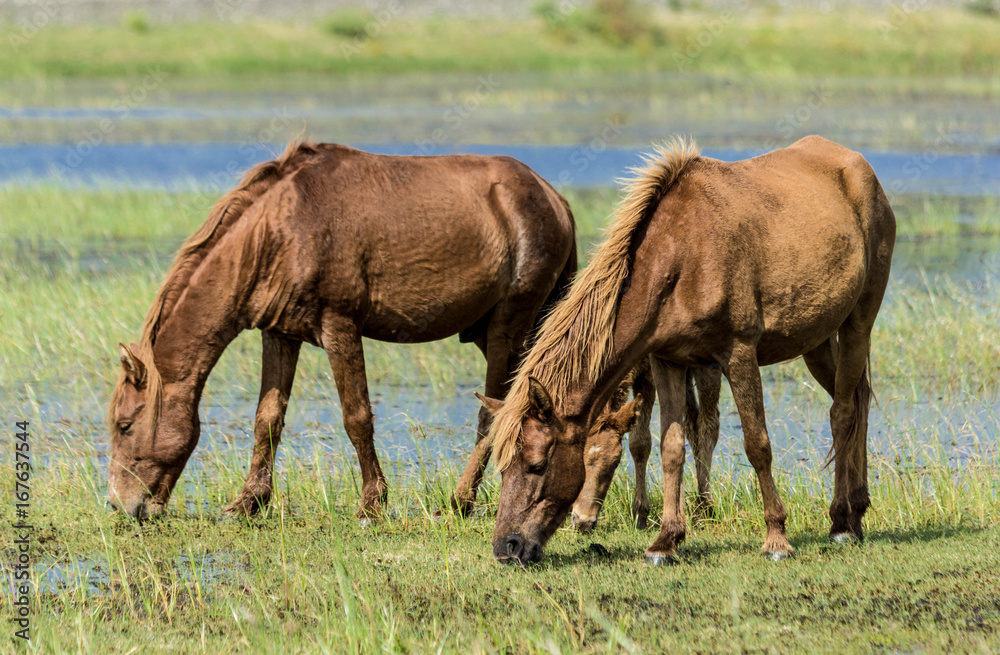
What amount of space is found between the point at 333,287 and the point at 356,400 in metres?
0.70

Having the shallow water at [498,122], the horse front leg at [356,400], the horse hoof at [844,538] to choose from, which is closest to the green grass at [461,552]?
the horse hoof at [844,538]

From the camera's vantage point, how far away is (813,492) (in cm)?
686

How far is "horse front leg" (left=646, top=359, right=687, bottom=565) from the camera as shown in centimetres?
563

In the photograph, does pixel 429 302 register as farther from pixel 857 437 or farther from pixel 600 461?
pixel 857 437

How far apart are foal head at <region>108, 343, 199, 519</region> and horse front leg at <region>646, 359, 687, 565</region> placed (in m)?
2.76

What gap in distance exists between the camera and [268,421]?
6738 millimetres

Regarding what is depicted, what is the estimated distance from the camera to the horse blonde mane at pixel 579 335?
5266mm

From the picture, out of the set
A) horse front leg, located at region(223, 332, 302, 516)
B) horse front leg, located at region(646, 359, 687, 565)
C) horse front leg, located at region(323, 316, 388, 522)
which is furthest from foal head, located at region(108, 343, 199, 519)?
horse front leg, located at region(646, 359, 687, 565)

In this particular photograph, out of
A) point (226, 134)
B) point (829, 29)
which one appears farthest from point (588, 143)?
point (829, 29)

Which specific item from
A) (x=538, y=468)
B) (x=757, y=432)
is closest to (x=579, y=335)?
(x=538, y=468)

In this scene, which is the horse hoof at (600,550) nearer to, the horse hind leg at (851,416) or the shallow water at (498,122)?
the horse hind leg at (851,416)

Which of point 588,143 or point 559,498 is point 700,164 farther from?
point 588,143

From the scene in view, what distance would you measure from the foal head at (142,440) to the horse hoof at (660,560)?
276 centimetres

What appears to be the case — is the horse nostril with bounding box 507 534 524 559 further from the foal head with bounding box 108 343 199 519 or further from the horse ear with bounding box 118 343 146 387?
the horse ear with bounding box 118 343 146 387
